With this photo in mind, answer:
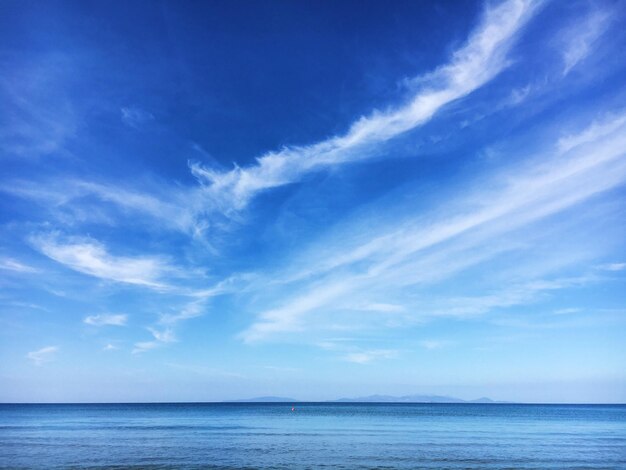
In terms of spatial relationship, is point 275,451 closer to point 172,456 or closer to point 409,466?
point 172,456

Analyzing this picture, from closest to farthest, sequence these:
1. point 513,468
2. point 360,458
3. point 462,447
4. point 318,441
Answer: point 513,468, point 360,458, point 462,447, point 318,441

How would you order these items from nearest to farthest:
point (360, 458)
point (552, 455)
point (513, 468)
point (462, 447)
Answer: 1. point (513, 468)
2. point (360, 458)
3. point (552, 455)
4. point (462, 447)

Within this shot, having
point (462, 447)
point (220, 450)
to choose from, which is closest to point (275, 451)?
point (220, 450)

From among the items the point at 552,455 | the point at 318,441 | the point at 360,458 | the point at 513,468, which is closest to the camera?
the point at 513,468

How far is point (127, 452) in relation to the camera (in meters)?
38.1

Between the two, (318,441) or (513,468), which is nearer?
(513,468)

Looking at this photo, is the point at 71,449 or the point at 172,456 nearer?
the point at 172,456

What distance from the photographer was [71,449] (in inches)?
1576

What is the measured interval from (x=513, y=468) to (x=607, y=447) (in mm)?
20711

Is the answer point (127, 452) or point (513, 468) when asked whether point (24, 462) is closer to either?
point (127, 452)

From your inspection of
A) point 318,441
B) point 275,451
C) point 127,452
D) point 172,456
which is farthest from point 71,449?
point 318,441

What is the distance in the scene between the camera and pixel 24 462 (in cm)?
3222

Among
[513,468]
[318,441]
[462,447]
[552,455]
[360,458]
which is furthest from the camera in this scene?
[318,441]

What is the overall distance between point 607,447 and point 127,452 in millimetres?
44537
